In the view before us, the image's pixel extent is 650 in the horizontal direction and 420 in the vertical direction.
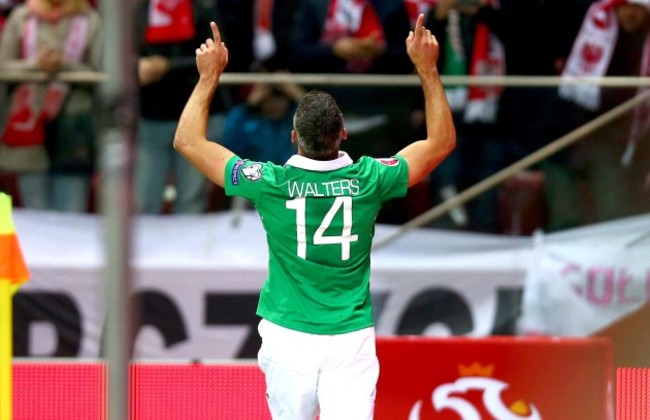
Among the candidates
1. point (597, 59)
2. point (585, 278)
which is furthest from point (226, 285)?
point (597, 59)

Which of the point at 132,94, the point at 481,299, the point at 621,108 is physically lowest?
the point at 481,299

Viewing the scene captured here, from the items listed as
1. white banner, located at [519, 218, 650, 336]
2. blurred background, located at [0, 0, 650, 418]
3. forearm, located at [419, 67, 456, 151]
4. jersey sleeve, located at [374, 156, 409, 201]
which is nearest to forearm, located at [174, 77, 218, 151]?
jersey sleeve, located at [374, 156, 409, 201]

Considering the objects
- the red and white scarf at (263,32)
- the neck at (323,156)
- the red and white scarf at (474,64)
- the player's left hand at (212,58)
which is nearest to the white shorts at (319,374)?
the neck at (323,156)

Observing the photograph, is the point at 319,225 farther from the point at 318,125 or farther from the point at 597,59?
the point at 597,59

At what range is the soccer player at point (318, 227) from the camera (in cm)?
451

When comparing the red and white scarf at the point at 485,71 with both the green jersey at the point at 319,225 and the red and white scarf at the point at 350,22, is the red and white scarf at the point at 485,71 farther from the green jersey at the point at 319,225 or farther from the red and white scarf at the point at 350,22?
the green jersey at the point at 319,225

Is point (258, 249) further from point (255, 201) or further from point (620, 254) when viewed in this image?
point (255, 201)

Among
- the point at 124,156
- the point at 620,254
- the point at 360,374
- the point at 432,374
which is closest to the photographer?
the point at 124,156

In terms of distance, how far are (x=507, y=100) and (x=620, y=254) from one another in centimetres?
120

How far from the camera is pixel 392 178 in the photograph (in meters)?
4.59

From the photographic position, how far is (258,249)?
329 inches

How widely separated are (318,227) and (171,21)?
4045 millimetres

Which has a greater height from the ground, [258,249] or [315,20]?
[315,20]

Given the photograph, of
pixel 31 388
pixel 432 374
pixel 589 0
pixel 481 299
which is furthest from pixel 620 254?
pixel 31 388
